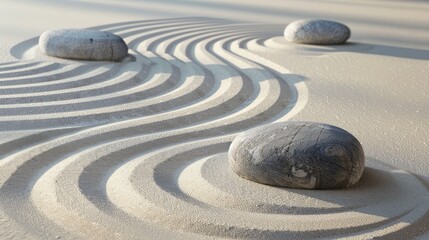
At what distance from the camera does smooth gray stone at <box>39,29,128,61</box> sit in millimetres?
7543

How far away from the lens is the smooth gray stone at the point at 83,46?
24.7 ft

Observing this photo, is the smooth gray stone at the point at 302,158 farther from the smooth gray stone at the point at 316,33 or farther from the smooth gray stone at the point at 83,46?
the smooth gray stone at the point at 316,33

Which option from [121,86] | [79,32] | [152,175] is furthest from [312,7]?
[152,175]

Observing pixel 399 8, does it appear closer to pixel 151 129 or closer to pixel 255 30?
pixel 255 30

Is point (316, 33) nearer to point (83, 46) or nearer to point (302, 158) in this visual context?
point (83, 46)

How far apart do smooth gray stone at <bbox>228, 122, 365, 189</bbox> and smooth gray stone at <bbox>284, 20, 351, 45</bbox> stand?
18.2 feet

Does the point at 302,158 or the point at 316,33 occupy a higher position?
the point at 302,158

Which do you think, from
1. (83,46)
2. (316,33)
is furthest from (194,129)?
(316,33)

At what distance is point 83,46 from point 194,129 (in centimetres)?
273

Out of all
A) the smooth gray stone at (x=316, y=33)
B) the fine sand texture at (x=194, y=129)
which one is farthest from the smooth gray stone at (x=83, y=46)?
the smooth gray stone at (x=316, y=33)

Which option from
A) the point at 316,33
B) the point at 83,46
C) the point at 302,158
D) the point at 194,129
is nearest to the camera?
the point at 302,158

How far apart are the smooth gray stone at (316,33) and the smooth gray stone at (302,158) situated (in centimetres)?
554

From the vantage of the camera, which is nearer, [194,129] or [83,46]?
[194,129]

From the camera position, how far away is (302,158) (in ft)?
12.5
